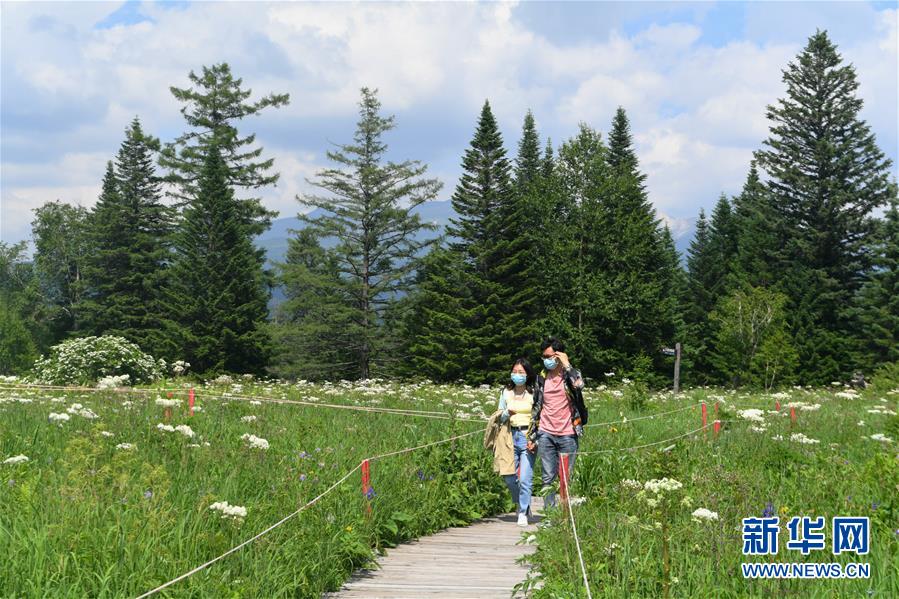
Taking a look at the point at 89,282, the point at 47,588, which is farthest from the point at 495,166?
the point at 47,588

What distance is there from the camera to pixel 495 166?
4303 cm

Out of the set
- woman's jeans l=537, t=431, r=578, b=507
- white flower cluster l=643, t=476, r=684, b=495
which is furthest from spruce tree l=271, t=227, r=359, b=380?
white flower cluster l=643, t=476, r=684, b=495

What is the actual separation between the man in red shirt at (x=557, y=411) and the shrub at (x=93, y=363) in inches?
585

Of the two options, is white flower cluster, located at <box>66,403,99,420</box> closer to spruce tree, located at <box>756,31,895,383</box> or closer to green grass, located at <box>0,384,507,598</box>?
green grass, located at <box>0,384,507,598</box>

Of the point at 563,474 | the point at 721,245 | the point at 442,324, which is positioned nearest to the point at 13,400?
the point at 563,474

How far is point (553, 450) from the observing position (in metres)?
8.94

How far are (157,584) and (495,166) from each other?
39.9 meters

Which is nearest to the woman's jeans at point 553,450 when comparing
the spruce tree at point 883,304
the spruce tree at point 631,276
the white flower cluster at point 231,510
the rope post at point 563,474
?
the rope post at point 563,474

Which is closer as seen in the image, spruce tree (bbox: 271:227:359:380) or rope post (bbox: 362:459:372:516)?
rope post (bbox: 362:459:372:516)

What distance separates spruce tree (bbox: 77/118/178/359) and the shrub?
26743 millimetres

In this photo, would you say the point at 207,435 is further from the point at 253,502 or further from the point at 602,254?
the point at 602,254

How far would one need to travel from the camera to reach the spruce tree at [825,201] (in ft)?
146

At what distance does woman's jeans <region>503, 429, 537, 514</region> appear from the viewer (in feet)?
30.1

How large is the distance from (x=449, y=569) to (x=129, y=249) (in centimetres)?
4858
